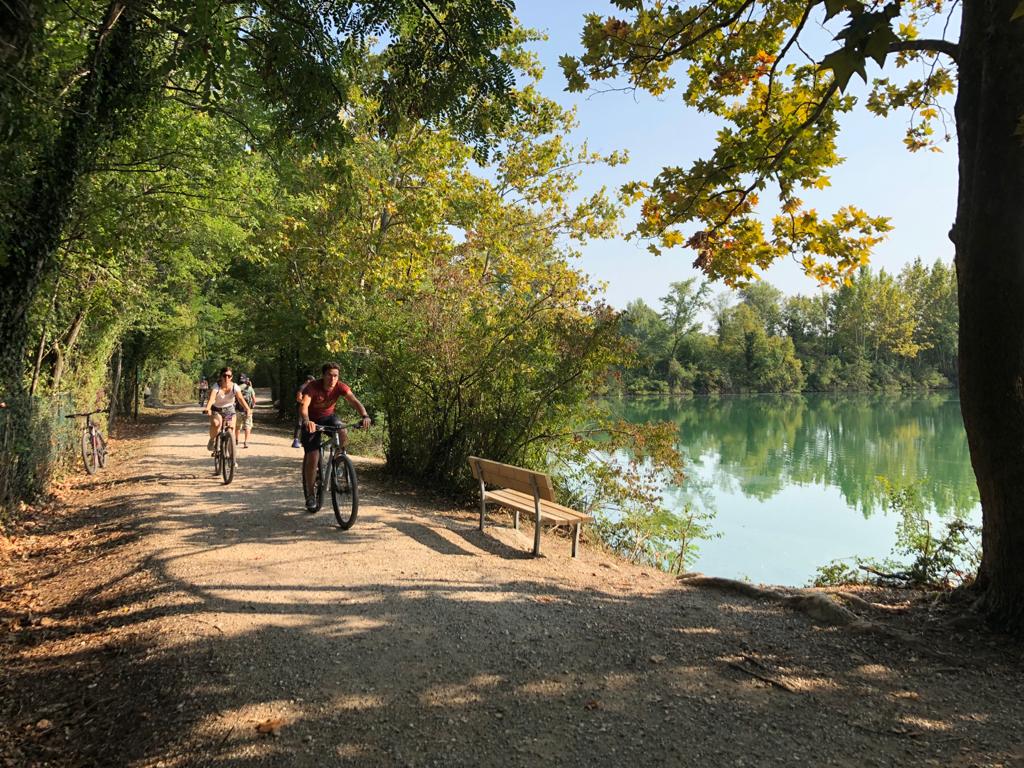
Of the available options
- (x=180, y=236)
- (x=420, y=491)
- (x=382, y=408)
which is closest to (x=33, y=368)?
(x=180, y=236)

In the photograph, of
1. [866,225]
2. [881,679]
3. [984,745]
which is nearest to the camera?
[984,745]

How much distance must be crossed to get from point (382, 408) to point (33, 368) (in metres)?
5.82

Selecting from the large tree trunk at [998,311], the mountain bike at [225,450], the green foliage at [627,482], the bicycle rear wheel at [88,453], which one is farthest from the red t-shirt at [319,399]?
the bicycle rear wheel at [88,453]

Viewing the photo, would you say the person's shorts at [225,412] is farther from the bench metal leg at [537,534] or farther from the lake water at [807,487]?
the lake water at [807,487]

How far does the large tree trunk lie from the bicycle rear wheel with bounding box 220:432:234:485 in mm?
8889

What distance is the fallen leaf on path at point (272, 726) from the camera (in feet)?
9.50

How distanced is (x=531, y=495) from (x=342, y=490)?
205 centimetres

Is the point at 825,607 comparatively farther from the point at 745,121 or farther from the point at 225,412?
the point at 225,412

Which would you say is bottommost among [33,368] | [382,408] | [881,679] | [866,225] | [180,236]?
[881,679]

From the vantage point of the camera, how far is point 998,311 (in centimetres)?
418

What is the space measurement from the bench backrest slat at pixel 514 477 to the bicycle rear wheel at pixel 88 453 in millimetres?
7154

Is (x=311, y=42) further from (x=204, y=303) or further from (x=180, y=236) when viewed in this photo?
(x=204, y=303)

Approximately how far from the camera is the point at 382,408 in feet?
32.9

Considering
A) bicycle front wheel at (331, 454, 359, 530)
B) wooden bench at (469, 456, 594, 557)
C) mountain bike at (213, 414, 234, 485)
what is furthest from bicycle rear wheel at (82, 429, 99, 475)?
wooden bench at (469, 456, 594, 557)
